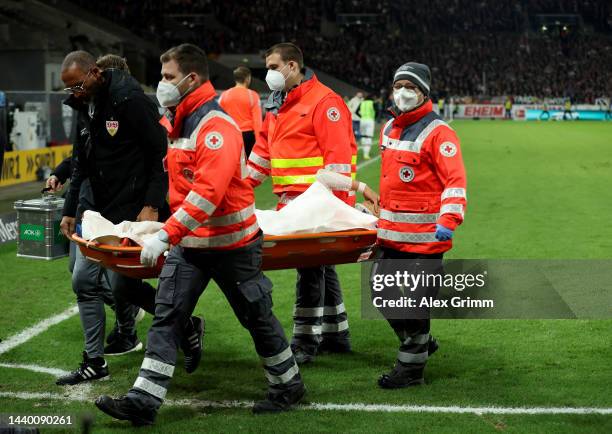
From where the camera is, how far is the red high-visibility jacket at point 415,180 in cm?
575

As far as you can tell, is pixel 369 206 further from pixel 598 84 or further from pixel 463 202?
pixel 598 84

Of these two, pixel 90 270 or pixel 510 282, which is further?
pixel 510 282

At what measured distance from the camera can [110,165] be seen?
5988 millimetres

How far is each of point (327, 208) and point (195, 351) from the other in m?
1.30

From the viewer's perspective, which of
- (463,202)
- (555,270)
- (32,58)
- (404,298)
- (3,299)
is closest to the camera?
(463,202)

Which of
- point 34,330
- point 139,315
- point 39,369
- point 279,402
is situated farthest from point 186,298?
point 34,330

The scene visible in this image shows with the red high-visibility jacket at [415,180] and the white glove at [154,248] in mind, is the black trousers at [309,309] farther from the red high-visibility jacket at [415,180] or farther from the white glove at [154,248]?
the white glove at [154,248]

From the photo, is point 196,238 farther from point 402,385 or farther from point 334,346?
point 334,346

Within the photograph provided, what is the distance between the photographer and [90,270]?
20.1 feet

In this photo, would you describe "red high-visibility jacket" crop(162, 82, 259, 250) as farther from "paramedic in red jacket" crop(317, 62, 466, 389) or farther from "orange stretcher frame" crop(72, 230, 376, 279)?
"paramedic in red jacket" crop(317, 62, 466, 389)

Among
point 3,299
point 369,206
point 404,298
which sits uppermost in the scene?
point 369,206

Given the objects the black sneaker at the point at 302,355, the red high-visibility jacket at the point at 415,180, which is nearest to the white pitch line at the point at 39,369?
the black sneaker at the point at 302,355

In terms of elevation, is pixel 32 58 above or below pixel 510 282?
above

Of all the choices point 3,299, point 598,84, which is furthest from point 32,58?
point 598,84
